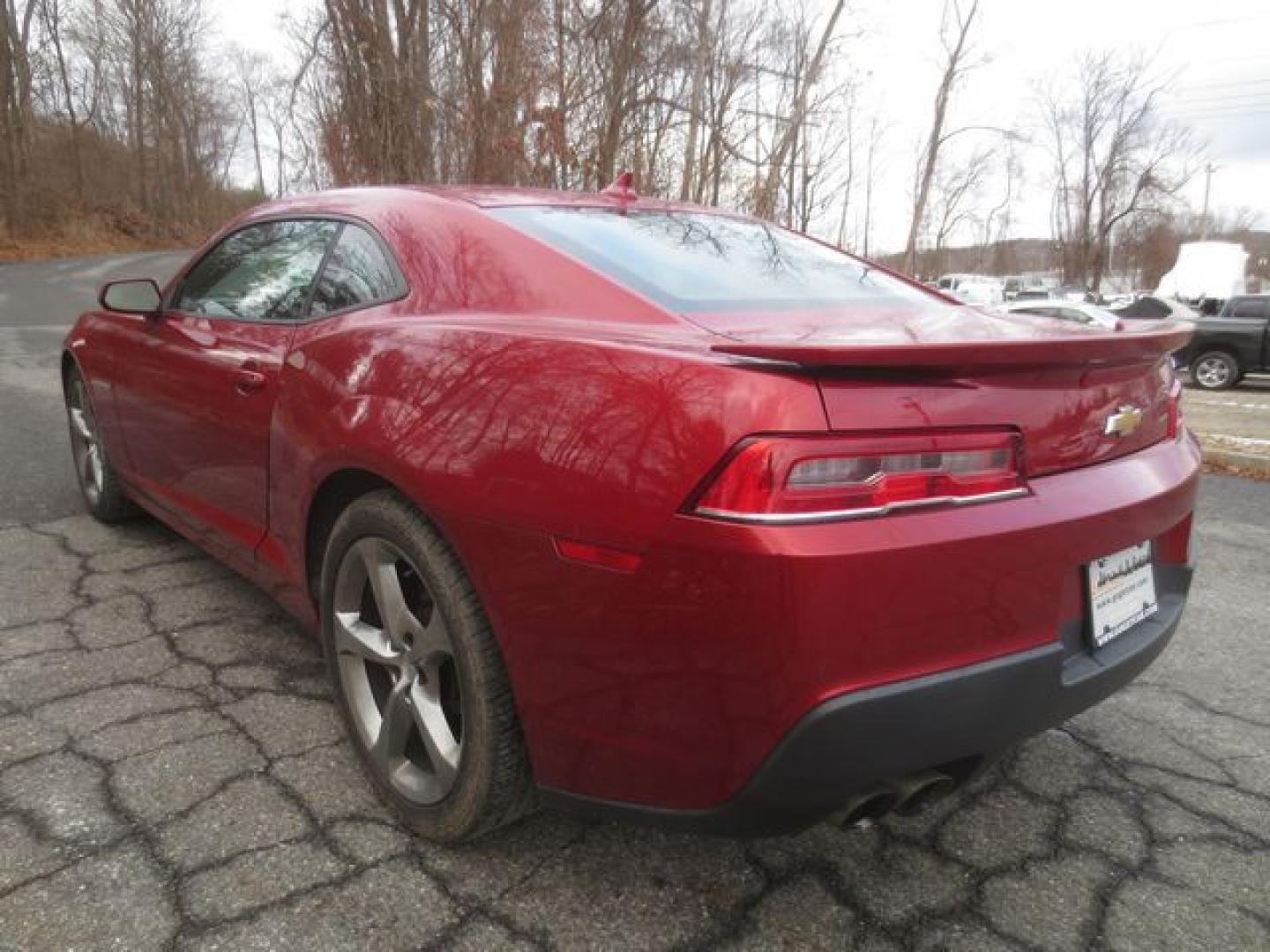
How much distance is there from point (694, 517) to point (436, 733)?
0.84m

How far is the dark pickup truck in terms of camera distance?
13875 millimetres

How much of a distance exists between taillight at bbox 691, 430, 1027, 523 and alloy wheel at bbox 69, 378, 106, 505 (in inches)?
134

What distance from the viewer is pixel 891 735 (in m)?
1.33

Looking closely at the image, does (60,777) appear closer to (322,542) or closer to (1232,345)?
(322,542)

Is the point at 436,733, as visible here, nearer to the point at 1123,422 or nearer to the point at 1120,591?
the point at 1120,591

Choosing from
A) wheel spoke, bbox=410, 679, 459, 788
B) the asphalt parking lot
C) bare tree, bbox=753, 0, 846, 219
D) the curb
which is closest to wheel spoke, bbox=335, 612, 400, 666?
wheel spoke, bbox=410, 679, 459, 788

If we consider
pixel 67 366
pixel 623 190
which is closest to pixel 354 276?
pixel 623 190

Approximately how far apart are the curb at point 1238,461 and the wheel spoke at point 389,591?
595cm

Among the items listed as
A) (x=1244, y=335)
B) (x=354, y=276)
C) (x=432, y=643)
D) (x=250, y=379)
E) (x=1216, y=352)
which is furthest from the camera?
(x=1216, y=352)

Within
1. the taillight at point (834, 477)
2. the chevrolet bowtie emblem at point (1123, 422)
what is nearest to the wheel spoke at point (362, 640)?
the taillight at point (834, 477)

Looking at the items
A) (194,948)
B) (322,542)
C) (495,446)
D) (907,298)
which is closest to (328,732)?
(322,542)

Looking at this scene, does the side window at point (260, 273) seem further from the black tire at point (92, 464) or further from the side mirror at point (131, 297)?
the black tire at point (92, 464)

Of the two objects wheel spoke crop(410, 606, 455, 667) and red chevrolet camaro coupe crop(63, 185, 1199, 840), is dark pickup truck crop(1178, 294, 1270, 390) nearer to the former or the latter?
red chevrolet camaro coupe crop(63, 185, 1199, 840)

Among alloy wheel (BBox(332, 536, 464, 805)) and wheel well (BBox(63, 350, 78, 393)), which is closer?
alloy wheel (BBox(332, 536, 464, 805))
